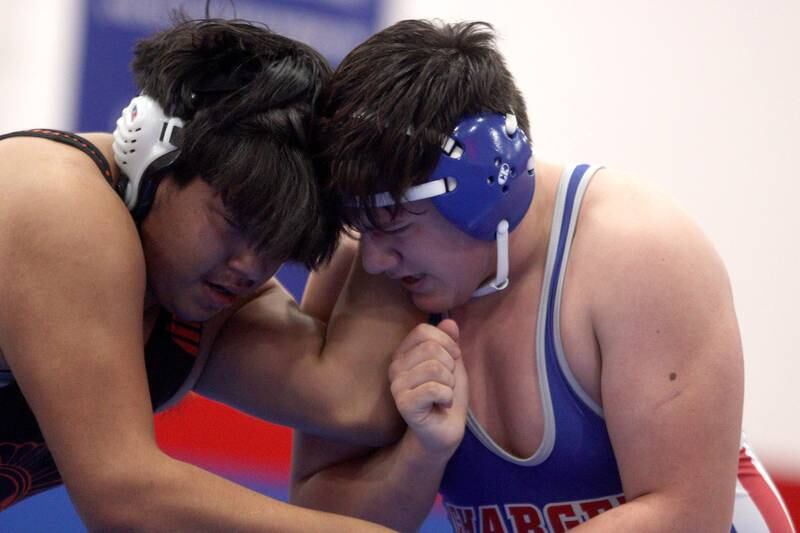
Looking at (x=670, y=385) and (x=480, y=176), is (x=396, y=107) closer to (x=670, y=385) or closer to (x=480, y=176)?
(x=480, y=176)

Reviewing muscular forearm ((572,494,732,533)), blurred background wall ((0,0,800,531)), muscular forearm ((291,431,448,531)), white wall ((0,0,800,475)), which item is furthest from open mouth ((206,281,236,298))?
white wall ((0,0,800,475))

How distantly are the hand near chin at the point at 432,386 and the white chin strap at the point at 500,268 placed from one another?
8 centimetres

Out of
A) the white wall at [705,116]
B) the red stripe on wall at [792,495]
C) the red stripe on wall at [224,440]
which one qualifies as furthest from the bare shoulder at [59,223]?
the red stripe on wall at [792,495]

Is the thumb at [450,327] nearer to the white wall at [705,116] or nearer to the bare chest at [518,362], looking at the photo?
the bare chest at [518,362]

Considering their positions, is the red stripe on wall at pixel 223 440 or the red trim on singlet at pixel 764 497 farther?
the red stripe on wall at pixel 223 440

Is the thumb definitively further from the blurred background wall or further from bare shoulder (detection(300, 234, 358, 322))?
the blurred background wall

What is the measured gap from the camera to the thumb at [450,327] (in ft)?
6.37

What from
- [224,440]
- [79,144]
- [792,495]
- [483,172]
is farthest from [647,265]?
[792,495]

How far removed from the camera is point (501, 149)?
1.79 meters

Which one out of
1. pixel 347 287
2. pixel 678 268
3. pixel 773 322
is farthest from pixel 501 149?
pixel 773 322

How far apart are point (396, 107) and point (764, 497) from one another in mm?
1032

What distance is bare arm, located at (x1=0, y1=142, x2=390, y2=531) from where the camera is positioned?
1.57 meters

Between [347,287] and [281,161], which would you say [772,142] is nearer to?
[347,287]

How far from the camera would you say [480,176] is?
70.2 inches
